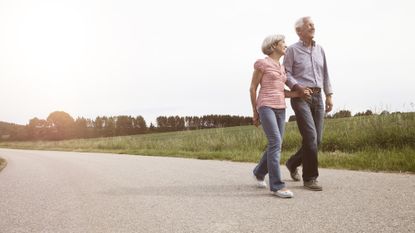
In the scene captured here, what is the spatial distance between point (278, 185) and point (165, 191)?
61.7 inches

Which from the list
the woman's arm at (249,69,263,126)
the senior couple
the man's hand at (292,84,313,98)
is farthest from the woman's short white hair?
the man's hand at (292,84,313,98)

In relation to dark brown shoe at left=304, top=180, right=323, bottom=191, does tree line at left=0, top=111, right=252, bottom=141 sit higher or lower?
higher

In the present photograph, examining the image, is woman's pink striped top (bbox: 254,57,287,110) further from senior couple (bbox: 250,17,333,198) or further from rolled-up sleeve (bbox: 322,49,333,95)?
rolled-up sleeve (bbox: 322,49,333,95)

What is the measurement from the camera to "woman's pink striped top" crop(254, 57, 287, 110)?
4.66 meters

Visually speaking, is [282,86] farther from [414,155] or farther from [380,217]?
[414,155]

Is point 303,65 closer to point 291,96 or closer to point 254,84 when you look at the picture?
point 291,96

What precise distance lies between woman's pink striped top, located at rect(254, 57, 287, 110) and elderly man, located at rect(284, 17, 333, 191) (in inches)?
8.7

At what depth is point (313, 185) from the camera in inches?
185

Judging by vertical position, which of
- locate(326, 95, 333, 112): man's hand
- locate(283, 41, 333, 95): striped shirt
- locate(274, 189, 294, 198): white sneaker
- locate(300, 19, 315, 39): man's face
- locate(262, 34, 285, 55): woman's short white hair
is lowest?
locate(274, 189, 294, 198): white sneaker

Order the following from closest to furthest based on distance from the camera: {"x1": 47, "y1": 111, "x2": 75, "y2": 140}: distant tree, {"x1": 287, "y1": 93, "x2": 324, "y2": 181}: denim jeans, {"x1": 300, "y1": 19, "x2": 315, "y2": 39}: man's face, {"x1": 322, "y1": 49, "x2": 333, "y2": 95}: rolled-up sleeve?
{"x1": 287, "y1": 93, "x2": 324, "y2": 181}: denim jeans → {"x1": 300, "y1": 19, "x2": 315, "y2": 39}: man's face → {"x1": 322, "y1": 49, "x2": 333, "y2": 95}: rolled-up sleeve → {"x1": 47, "y1": 111, "x2": 75, "y2": 140}: distant tree

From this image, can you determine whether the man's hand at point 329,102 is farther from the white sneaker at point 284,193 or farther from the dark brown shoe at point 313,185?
the white sneaker at point 284,193

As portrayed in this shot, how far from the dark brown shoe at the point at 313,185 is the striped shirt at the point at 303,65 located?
1.21 meters

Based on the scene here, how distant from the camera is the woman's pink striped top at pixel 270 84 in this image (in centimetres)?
466

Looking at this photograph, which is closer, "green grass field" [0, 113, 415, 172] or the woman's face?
the woman's face
